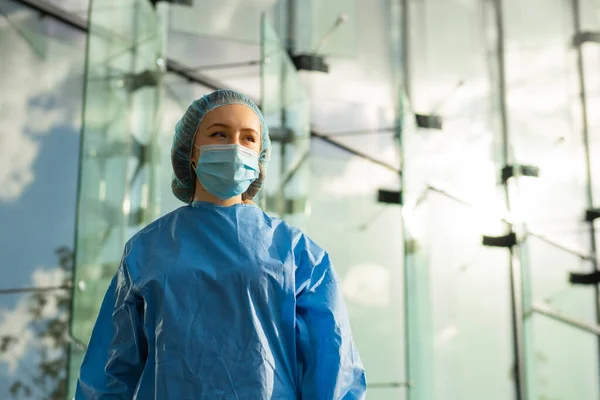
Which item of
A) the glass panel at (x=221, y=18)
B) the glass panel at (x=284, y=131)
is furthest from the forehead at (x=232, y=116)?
the glass panel at (x=221, y=18)

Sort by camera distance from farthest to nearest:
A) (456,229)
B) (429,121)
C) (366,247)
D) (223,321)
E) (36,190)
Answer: (429,121), (456,229), (366,247), (36,190), (223,321)

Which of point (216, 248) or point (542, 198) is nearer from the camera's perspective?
point (216, 248)

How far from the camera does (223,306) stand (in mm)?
1215

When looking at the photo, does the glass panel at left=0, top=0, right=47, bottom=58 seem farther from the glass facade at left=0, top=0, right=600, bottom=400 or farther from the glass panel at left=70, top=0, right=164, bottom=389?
the glass panel at left=70, top=0, right=164, bottom=389

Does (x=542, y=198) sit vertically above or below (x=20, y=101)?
below

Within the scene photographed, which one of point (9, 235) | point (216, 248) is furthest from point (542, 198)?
point (216, 248)

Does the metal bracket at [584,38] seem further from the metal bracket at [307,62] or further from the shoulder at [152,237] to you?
the shoulder at [152,237]

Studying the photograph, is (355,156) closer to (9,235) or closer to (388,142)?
(388,142)

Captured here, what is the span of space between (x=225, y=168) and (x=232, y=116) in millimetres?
103

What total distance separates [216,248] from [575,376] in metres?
3.94

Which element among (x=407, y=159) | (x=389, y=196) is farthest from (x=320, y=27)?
(x=389, y=196)

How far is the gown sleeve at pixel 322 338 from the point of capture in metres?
1.19

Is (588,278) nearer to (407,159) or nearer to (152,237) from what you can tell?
(407,159)

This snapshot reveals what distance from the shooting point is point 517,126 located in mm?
4688
